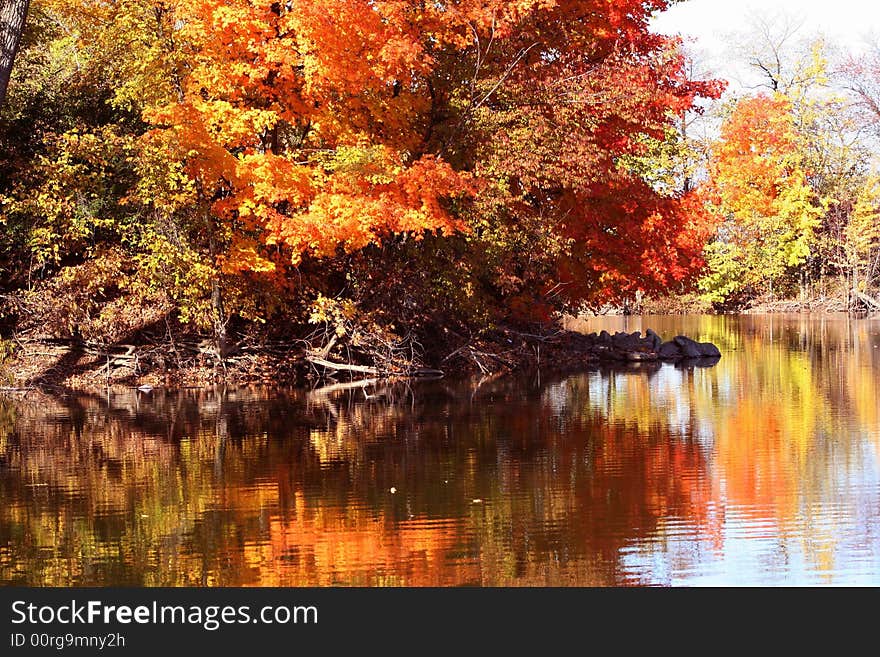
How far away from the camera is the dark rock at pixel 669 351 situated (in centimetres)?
2415

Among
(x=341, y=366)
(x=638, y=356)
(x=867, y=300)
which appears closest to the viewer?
(x=341, y=366)

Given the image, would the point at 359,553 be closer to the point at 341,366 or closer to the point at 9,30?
the point at 9,30

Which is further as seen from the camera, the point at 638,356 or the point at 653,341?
the point at 653,341

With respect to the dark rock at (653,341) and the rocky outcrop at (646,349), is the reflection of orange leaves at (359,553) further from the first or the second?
the dark rock at (653,341)

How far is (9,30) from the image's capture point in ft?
32.6

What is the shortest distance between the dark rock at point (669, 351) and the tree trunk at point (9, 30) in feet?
54.1

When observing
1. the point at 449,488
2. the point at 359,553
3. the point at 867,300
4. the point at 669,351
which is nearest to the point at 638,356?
the point at 669,351

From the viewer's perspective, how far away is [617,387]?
18.2 m

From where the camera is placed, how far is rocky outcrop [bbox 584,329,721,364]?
2388cm

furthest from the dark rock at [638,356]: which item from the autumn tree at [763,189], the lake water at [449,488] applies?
the autumn tree at [763,189]

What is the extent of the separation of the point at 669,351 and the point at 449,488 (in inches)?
613

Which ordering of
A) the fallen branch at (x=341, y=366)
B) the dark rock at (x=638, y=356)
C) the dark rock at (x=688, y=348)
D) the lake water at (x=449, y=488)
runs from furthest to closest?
the dark rock at (x=688, y=348)
the dark rock at (x=638, y=356)
the fallen branch at (x=341, y=366)
the lake water at (x=449, y=488)

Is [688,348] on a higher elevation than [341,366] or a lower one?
higher

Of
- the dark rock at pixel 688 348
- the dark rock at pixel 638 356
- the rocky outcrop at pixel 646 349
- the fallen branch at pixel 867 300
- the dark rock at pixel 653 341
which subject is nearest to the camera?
the dark rock at pixel 638 356
